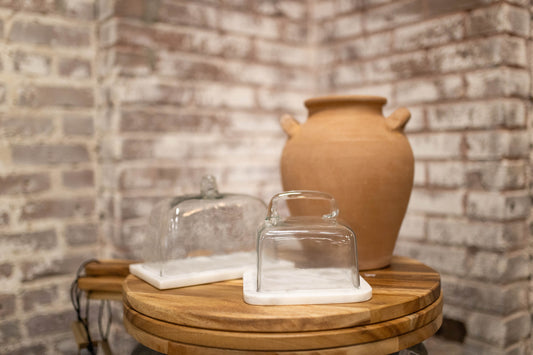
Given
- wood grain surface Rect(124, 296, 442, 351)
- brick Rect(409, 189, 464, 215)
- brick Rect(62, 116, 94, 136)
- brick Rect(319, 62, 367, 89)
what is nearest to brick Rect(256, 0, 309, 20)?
brick Rect(319, 62, 367, 89)

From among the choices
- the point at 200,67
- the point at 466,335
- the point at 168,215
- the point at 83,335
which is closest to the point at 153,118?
the point at 200,67

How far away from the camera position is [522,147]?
1358 millimetres

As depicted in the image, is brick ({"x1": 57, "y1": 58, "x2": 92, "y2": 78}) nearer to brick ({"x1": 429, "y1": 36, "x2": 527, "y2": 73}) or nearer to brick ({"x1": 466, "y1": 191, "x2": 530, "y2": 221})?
brick ({"x1": 429, "y1": 36, "x2": 527, "y2": 73})

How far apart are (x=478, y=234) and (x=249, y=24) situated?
1049mm

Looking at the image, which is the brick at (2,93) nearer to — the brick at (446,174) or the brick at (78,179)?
the brick at (78,179)

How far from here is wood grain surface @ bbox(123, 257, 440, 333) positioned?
745 millimetres

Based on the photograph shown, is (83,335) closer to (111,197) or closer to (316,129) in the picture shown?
(111,197)

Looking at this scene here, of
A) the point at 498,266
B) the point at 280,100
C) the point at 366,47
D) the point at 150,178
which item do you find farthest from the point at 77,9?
the point at 498,266

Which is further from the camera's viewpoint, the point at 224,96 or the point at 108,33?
the point at 224,96

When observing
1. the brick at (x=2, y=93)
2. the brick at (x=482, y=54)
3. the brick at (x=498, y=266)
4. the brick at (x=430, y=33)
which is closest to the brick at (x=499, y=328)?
the brick at (x=498, y=266)

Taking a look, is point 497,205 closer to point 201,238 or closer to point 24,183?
point 201,238

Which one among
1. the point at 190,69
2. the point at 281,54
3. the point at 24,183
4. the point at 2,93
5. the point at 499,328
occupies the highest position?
the point at 281,54

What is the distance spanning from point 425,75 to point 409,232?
0.52m

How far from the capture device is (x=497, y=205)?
52.4 inches
